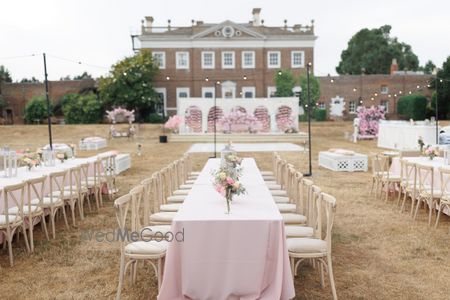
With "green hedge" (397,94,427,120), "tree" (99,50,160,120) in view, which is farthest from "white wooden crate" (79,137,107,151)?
"green hedge" (397,94,427,120)

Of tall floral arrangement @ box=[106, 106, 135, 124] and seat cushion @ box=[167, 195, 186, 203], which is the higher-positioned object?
tall floral arrangement @ box=[106, 106, 135, 124]

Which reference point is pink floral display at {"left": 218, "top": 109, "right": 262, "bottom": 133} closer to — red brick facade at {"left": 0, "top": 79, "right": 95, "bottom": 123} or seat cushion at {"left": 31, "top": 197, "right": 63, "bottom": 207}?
red brick facade at {"left": 0, "top": 79, "right": 95, "bottom": 123}

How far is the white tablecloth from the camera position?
65.3 feet

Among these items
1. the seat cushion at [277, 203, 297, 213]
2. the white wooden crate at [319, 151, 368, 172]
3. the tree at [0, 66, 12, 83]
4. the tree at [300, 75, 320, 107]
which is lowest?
the white wooden crate at [319, 151, 368, 172]

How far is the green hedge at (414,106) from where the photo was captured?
35188 millimetres

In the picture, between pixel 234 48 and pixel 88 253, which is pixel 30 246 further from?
pixel 234 48

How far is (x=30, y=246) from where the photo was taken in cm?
626

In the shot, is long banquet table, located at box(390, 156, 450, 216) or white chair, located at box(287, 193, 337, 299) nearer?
white chair, located at box(287, 193, 337, 299)

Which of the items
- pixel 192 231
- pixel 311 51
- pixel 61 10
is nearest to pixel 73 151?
pixel 61 10

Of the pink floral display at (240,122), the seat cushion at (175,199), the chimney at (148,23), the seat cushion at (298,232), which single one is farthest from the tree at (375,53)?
the seat cushion at (298,232)

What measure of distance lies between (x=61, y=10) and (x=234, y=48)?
24.6 metres

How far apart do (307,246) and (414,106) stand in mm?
34358

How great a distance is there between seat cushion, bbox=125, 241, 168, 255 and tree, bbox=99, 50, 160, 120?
1308 inches

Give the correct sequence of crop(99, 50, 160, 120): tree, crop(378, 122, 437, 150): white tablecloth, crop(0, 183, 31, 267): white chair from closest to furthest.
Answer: crop(0, 183, 31, 267): white chair
crop(378, 122, 437, 150): white tablecloth
crop(99, 50, 160, 120): tree
